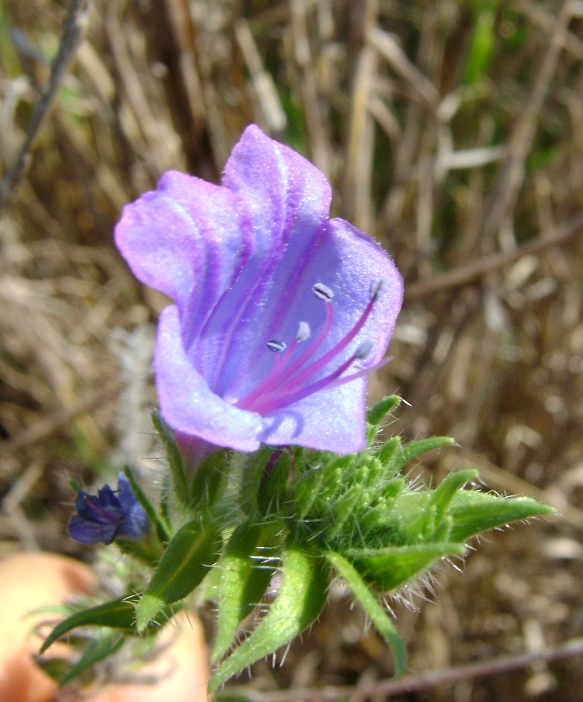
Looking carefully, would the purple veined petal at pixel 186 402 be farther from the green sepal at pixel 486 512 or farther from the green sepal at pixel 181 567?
the green sepal at pixel 486 512

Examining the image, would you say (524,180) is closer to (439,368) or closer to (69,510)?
(439,368)

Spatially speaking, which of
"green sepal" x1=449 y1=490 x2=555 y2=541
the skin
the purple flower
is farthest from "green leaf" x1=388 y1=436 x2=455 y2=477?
the skin

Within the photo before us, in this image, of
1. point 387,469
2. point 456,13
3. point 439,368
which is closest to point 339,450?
point 387,469

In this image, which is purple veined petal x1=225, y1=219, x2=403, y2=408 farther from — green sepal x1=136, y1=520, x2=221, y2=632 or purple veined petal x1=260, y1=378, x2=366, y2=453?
green sepal x1=136, y1=520, x2=221, y2=632

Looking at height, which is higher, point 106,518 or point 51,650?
point 106,518

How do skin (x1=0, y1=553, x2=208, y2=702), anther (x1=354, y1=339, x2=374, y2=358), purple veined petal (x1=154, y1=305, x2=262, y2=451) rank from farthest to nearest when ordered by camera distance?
skin (x1=0, y1=553, x2=208, y2=702) → anther (x1=354, y1=339, x2=374, y2=358) → purple veined petal (x1=154, y1=305, x2=262, y2=451)

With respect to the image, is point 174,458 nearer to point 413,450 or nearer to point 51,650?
point 413,450

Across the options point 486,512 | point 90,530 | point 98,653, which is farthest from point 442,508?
point 98,653
